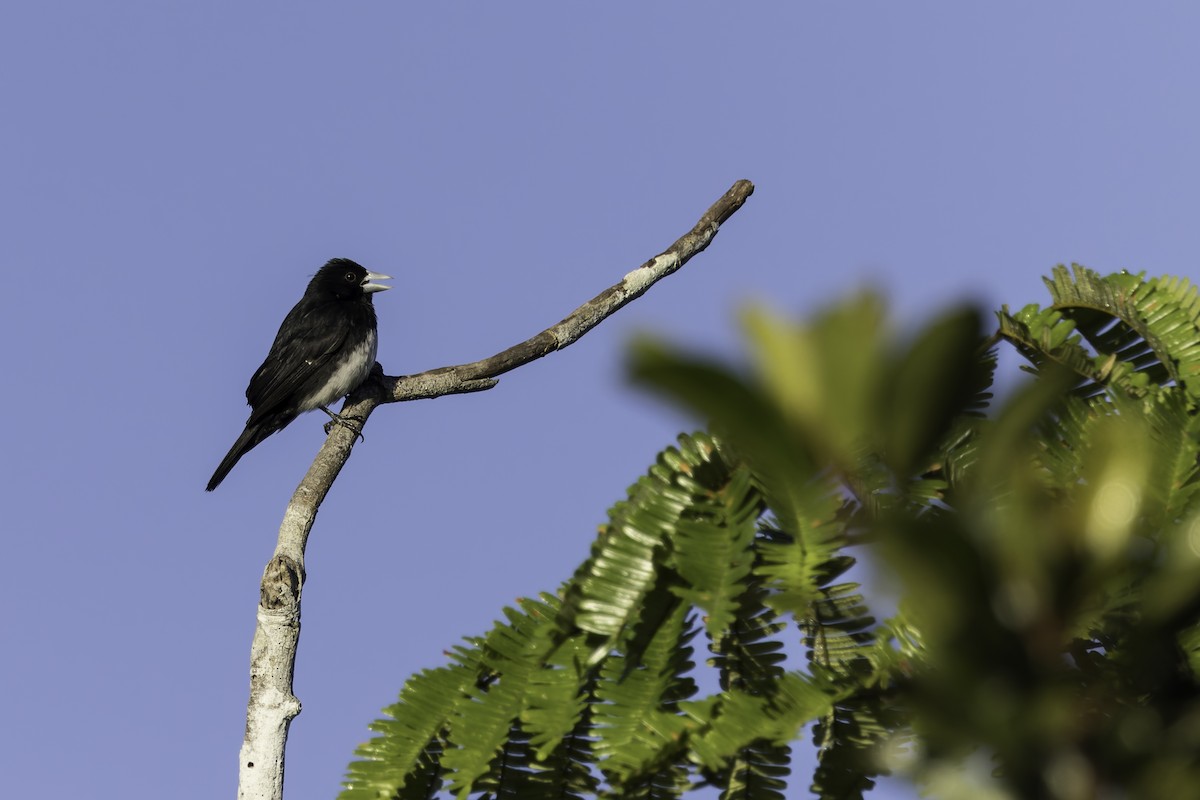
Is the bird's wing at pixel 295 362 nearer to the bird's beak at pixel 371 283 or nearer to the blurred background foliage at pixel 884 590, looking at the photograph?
the bird's beak at pixel 371 283

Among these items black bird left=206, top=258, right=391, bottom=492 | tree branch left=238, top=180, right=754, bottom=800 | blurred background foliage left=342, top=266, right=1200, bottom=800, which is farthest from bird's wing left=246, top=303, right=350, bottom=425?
blurred background foliage left=342, top=266, right=1200, bottom=800

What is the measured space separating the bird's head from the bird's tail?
159cm

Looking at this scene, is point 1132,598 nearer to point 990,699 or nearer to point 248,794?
point 990,699

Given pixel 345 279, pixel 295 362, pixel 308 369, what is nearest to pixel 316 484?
pixel 308 369

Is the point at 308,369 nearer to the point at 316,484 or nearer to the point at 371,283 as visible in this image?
the point at 371,283

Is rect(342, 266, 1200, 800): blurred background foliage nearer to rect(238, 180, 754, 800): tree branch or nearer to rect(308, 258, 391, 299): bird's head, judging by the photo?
rect(238, 180, 754, 800): tree branch

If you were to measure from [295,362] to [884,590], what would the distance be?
345 inches

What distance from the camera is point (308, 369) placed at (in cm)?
924

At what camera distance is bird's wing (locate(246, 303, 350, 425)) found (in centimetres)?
927

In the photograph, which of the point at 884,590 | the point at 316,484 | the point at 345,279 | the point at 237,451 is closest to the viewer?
the point at 884,590

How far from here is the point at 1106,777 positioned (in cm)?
97

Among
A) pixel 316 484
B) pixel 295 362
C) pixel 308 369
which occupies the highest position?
pixel 295 362

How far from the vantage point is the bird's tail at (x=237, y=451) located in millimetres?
9172

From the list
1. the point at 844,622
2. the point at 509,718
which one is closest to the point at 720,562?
the point at 844,622
